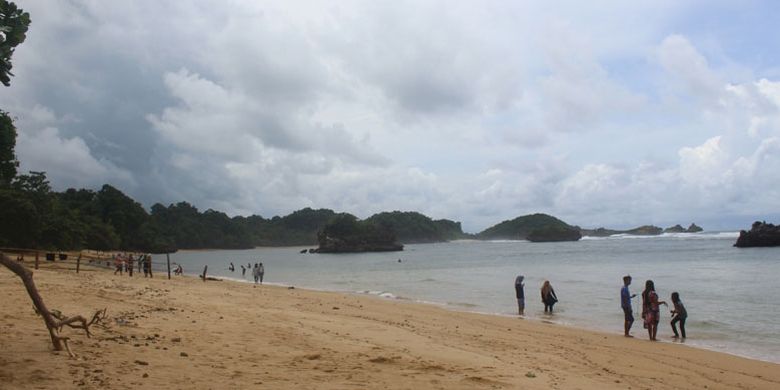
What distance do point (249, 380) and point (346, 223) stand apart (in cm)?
15301

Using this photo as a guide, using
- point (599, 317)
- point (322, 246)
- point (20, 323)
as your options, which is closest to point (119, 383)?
point (20, 323)

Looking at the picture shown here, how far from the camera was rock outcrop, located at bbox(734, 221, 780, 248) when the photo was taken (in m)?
104

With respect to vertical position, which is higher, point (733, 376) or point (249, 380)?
point (249, 380)

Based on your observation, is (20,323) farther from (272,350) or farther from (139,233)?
(139,233)

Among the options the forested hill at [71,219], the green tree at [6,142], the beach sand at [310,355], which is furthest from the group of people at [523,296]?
the forested hill at [71,219]

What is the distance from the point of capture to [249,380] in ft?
25.3

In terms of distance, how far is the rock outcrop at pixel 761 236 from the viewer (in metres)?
104

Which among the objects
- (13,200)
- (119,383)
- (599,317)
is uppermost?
(13,200)

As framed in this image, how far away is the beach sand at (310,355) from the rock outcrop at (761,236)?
4147 inches

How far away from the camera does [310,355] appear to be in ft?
32.3

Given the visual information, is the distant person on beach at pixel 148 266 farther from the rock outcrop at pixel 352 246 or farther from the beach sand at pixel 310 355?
the rock outcrop at pixel 352 246

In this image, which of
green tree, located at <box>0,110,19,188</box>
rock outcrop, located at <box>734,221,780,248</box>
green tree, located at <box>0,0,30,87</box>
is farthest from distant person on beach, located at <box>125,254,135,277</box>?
rock outcrop, located at <box>734,221,780,248</box>

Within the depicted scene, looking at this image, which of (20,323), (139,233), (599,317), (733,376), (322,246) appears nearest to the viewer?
(20,323)

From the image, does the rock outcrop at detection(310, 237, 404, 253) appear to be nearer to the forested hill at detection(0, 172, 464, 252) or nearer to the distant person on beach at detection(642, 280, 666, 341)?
the forested hill at detection(0, 172, 464, 252)
